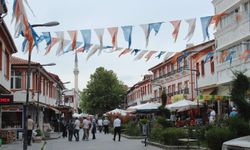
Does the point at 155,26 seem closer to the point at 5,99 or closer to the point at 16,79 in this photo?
the point at 5,99

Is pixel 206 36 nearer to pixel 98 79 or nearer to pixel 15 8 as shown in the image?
pixel 15 8

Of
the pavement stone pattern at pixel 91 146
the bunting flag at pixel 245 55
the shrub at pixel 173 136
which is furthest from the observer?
the bunting flag at pixel 245 55

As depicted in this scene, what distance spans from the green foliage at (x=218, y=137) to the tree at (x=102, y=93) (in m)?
67.0

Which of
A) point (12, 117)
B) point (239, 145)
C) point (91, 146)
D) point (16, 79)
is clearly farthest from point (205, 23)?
point (16, 79)

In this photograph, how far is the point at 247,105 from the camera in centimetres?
1517

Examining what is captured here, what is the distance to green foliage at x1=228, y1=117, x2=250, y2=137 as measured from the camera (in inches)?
575

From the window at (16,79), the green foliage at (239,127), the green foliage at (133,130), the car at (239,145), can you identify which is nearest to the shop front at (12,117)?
the green foliage at (133,130)

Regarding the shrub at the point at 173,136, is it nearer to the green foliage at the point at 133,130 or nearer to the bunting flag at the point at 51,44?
the bunting flag at the point at 51,44

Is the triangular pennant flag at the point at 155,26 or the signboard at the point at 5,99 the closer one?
the triangular pennant flag at the point at 155,26

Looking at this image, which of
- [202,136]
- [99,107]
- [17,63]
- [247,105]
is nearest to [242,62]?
[202,136]

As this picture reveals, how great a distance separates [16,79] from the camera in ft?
134

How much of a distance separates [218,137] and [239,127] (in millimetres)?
889

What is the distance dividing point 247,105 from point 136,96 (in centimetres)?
7075

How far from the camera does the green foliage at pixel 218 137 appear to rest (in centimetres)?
1430
